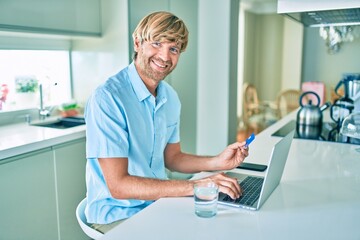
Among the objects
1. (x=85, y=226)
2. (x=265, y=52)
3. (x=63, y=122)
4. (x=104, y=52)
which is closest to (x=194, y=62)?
(x=104, y=52)

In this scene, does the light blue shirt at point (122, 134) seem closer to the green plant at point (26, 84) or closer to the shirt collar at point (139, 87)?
the shirt collar at point (139, 87)

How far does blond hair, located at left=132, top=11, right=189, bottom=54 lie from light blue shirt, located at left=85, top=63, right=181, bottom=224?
17 cm

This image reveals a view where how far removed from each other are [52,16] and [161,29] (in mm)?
1531

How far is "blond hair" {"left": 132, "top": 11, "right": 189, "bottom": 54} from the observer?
1.31 m

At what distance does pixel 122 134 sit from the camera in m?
1.29

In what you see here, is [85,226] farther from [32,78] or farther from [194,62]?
[194,62]

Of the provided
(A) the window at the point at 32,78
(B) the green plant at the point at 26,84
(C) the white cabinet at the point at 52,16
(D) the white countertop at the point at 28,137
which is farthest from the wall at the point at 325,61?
(B) the green plant at the point at 26,84

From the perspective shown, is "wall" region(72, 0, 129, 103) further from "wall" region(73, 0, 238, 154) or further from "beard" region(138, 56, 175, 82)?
"beard" region(138, 56, 175, 82)

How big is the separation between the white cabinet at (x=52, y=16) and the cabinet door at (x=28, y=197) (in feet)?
2.79

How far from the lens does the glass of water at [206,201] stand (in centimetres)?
104

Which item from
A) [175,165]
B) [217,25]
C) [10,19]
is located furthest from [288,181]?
[217,25]

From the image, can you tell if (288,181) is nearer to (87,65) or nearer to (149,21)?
(149,21)

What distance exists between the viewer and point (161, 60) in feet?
4.55

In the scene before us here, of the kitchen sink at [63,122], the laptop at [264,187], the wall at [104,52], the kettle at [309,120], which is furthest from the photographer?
the wall at [104,52]
